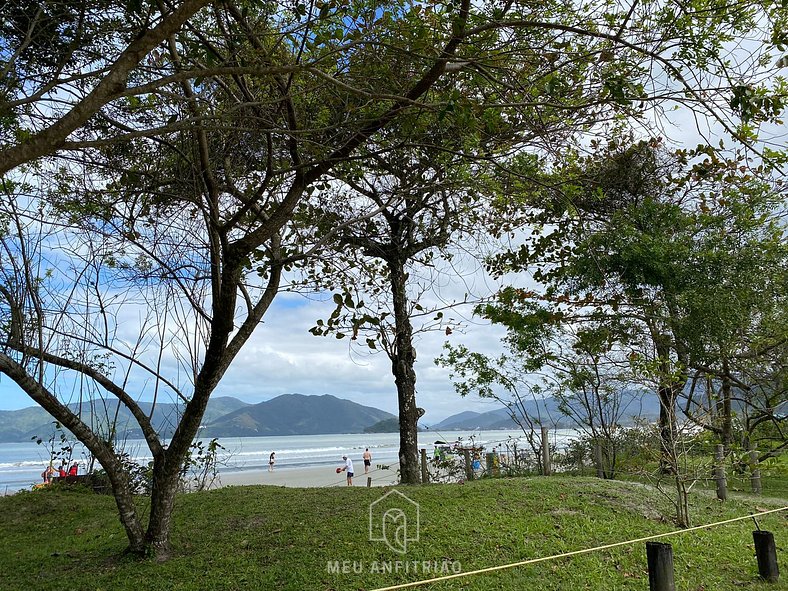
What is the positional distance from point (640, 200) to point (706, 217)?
167 cm

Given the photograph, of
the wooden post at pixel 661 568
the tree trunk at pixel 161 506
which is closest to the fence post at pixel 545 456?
the wooden post at pixel 661 568

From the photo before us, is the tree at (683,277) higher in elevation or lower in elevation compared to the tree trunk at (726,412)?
higher

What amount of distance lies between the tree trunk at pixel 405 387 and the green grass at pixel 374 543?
4.39ft

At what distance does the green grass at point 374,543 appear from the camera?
4.73 metres

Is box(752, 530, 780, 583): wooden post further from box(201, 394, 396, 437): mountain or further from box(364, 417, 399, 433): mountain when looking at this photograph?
box(201, 394, 396, 437): mountain

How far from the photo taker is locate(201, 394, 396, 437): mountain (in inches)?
3828

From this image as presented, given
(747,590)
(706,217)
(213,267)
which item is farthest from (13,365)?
(706,217)

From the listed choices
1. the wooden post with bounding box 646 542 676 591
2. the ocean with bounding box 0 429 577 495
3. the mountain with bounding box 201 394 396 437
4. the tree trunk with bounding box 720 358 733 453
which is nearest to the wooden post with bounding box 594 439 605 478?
the tree trunk with bounding box 720 358 733 453

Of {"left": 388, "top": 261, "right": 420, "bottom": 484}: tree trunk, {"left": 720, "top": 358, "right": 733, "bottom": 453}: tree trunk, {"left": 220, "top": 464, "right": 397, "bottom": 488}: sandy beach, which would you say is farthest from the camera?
{"left": 220, "top": 464, "right": 397, "bottom": 488}: sandy beach

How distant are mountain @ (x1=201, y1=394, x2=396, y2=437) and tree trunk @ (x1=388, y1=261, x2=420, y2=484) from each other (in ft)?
276

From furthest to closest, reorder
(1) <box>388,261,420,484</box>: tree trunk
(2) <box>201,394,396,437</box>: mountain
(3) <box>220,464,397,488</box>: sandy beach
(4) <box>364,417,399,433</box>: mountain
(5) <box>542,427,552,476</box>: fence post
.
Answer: (2) <box>201,394,396,437</box>: mountain < (4) <box>364,417,399,433</box>: mountain < (3) <box>220,464,397,488</box>: sandy beach < (5) <box>542,427,552,476</box>: fence post < (1) <box>388,261,420,484</box>: tree trunk

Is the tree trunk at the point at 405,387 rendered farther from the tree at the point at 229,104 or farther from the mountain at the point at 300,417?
the mountain at the point at 300,417

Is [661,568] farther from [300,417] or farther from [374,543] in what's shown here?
[300,417]

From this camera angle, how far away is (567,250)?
7.36 m
